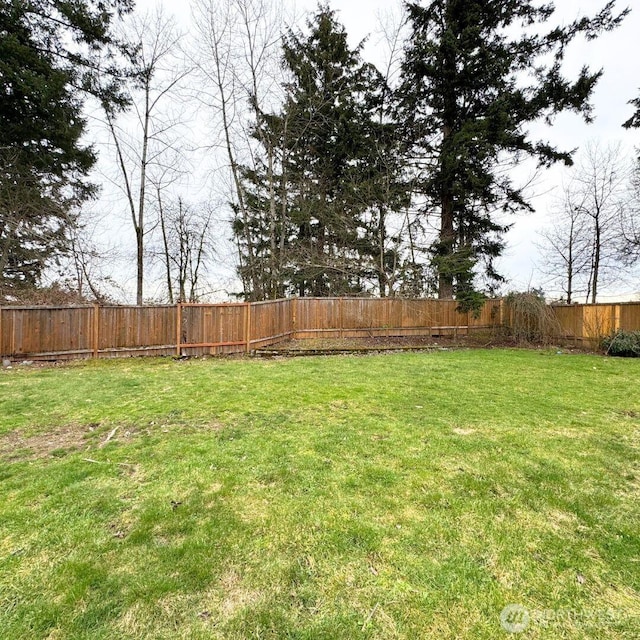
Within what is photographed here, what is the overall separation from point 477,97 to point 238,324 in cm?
1207

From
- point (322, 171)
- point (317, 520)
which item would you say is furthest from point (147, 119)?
point (317, 520)

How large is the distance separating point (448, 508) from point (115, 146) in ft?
49.2

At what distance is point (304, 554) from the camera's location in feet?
5.76

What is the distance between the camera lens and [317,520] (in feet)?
6.63

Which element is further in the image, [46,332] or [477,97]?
[477,97]

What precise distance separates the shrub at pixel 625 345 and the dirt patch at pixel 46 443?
→ 12.2 meters

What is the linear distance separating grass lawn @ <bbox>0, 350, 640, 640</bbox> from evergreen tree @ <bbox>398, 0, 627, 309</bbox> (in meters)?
9.09

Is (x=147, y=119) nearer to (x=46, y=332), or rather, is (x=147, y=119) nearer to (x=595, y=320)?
(x=46, y=332)

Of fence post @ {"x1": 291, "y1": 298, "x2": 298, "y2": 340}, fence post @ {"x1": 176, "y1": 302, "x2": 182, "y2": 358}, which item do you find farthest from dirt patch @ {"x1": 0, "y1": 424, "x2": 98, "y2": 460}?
fence post @ {"x1": 291, "y1": 298, "x2": 298, "y2": 340}

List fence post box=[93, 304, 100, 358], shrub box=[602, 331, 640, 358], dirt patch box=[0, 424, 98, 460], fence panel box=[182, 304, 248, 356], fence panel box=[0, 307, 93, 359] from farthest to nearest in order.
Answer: shrub box=[602, 331, 640, 358] → fence panel box=[182, 304, 248, 356] → fence post box=[93, 304, 100, 358] → fence panel box=[0, 307, 93, 359] → dirt patch box=[0, 424, 98, 460]

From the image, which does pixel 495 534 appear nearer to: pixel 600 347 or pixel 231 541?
pixel 231 541

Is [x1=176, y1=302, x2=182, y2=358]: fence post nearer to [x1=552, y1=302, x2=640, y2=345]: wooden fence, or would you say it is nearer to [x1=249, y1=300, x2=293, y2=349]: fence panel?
[x1=249, y1=300, x2=293, y2=349]: fence panel

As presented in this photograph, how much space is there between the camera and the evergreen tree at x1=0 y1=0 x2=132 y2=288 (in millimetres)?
7660

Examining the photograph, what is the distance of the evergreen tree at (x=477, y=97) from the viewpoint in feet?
37.0
